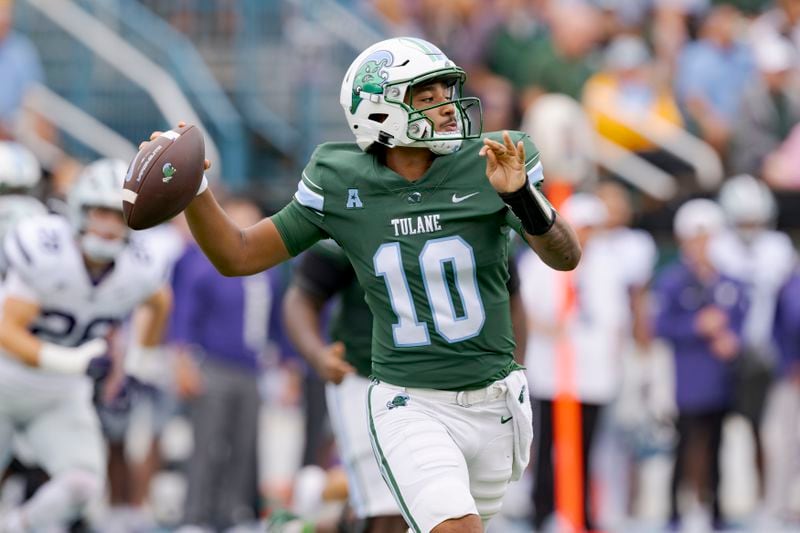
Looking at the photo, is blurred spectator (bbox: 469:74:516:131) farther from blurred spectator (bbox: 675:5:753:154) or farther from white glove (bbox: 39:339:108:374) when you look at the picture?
white glove (bbox: 39:339:108:374)

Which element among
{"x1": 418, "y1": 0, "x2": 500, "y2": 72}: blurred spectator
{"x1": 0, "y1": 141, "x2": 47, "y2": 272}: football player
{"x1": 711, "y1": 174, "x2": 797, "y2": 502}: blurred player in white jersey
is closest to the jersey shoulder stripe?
{"x1": 0, "y1": 141, "x2": 47, "y2": 272}: football player

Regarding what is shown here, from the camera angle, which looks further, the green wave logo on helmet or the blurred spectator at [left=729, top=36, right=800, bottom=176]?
the blurred spectator at [left=729, top=36, right=800, bottom=176]

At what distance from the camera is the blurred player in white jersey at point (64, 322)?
6980 millimetres

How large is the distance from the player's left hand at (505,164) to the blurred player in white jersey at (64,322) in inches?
109

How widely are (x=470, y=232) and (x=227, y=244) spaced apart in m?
0.74

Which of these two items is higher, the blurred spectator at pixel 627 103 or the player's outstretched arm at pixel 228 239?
the blurred spectator at pixel 627 103

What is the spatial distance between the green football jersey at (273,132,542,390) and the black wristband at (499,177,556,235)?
0.54ft

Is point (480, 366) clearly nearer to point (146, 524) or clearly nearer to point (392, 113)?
point (392, 113)

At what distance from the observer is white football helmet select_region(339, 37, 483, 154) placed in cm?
502

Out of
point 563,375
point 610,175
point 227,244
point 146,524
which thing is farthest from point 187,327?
point 227,244

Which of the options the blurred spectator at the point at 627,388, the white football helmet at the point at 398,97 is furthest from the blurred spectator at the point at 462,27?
the white football helmet at the point at 398,97

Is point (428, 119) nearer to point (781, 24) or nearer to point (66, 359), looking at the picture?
point (66, 359)

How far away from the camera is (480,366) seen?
16.5ft

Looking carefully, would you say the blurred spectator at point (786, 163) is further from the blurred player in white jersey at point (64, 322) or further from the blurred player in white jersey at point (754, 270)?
the blurred player in white jersey at point (64, 322)
